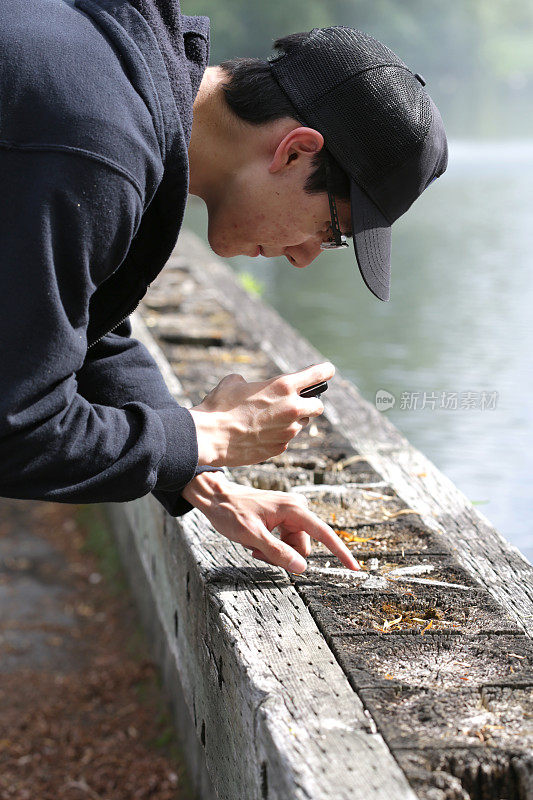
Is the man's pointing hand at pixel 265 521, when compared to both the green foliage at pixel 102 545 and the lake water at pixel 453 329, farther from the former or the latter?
the green foliage at pixel 102 545

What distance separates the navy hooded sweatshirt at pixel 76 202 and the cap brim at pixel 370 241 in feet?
1.11

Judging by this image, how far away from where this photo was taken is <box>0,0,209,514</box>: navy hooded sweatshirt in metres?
1.36

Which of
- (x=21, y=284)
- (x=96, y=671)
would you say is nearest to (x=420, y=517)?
(x=21, y=284)

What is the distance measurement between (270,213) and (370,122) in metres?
0.25

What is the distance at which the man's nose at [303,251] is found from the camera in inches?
75.0

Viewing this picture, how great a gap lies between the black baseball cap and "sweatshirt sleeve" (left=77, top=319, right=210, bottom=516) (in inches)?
20.8

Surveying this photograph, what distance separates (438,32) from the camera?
11.4 meters

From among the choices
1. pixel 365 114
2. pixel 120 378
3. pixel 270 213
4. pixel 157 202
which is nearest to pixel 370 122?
pixel 365 114

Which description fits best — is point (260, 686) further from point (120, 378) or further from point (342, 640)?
point (120, 378)

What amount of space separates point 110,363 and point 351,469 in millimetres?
673

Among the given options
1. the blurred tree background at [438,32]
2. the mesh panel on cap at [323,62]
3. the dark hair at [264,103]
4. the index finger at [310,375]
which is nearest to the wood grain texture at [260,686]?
the index finger at [310,375]

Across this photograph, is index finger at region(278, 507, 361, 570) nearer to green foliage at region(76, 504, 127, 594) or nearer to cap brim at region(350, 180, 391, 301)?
cap brim at region(350, 180, 391, 301)

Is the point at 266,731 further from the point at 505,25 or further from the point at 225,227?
the point at 505,25

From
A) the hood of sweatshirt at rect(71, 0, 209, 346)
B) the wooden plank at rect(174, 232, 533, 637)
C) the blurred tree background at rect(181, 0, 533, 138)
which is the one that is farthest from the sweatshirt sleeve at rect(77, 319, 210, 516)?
the blurred tree background at rect(181, 0, 533, 138)
